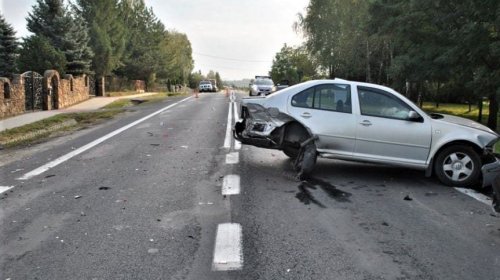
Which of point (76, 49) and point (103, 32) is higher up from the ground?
point (103, 32)

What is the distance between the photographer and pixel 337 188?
748 centimetres

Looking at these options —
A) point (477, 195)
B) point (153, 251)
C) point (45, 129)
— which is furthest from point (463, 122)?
point (45, 129)

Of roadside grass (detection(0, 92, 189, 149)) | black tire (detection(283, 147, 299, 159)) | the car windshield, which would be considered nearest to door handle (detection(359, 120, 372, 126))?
black tire (detection(283, 147, 299, 159))

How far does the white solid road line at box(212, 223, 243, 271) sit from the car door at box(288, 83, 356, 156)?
3255 millimetres

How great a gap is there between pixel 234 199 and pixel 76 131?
10.4 meters

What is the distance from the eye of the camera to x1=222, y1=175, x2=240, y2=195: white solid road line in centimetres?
707

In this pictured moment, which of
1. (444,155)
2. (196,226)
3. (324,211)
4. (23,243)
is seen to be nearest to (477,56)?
(444,155)

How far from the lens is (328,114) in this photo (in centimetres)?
830

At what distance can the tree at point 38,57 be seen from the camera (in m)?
28.3

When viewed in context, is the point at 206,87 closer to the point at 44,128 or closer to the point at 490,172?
the point at 44,128

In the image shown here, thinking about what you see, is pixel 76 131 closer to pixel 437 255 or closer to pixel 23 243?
pixel 23 243

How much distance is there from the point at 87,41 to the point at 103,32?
16.1 feet

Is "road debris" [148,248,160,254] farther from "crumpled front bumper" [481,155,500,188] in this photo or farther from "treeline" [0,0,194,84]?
"treeline" [0,0,194,84]

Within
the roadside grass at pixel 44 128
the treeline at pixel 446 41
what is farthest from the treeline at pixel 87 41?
the treeline at pixel 446 41
